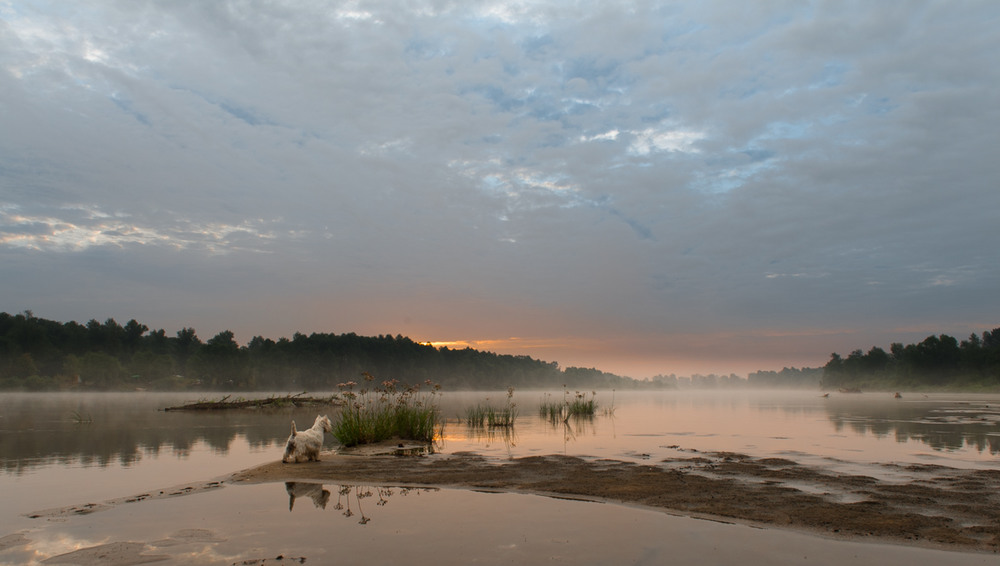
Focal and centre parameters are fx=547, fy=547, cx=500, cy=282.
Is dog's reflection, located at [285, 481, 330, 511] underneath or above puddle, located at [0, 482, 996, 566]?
underneath

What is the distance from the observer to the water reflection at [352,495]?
25.0 ft

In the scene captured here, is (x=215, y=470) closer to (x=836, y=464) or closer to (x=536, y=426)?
(x=836, y=464)

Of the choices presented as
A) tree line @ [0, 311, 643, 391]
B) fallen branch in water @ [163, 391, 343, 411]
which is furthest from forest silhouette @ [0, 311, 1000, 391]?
fallen branch in water @ [163, 391, 343, 411]

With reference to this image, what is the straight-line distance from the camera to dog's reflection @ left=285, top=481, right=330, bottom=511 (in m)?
8.21

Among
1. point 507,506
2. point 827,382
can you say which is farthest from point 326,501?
point 827,382

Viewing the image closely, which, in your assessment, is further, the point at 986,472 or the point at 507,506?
the point at 986,472

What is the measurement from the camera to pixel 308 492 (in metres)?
9.03

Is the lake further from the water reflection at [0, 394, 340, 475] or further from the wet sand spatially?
the water reflection at [0, 394, 340, 475]

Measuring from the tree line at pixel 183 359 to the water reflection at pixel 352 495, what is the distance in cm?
6442

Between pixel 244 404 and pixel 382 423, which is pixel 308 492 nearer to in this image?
pixel 382 423

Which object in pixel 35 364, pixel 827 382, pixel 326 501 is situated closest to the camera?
pixel 326 501

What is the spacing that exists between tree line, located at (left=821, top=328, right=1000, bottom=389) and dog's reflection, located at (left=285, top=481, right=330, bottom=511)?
12281 cm

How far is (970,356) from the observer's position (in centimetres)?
10556

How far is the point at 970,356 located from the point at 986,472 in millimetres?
124842
